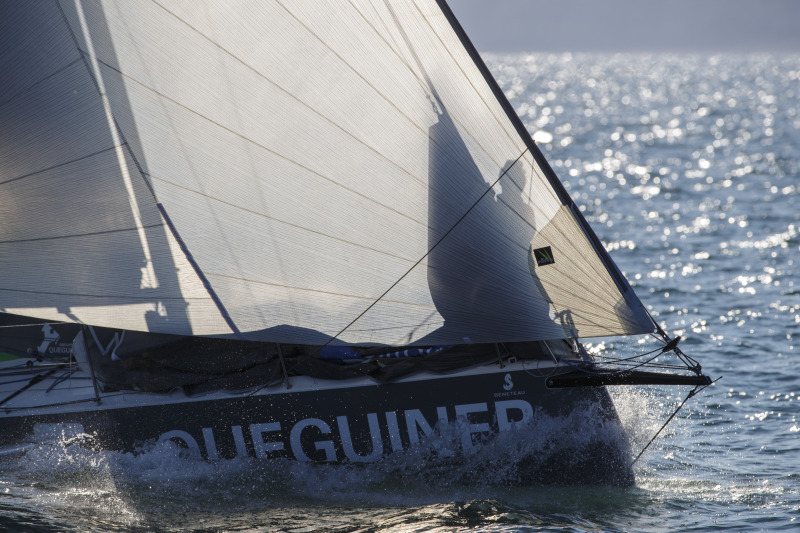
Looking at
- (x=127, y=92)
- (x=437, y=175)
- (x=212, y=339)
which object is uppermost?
(x=127, y=92)

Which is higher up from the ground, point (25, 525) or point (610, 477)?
point (25, 525)

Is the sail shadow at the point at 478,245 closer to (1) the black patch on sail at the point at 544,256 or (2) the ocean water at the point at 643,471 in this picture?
(1) the black patch on sail at the point at 544,256

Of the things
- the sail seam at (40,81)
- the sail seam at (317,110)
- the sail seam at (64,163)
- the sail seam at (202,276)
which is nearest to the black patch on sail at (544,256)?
the sail seam at (317,110)

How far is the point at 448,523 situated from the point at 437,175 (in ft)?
7.77

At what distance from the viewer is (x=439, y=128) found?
248 inches

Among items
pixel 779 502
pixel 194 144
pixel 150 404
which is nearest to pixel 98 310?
pixel 150 404

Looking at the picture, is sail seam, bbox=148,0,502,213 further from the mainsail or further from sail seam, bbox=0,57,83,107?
sail seam, bbox=0,57,83,107

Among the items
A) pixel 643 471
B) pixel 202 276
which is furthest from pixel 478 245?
pixel 643 471

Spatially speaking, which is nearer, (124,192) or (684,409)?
(124,192)

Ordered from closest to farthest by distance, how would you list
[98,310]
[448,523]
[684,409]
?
[448,523]
[98,310]
[684,409]

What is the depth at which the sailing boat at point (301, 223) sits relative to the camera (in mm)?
6285

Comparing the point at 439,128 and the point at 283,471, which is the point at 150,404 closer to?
the point at 283,471

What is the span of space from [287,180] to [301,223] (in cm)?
32

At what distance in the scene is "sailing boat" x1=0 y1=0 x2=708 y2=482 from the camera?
6.29m
